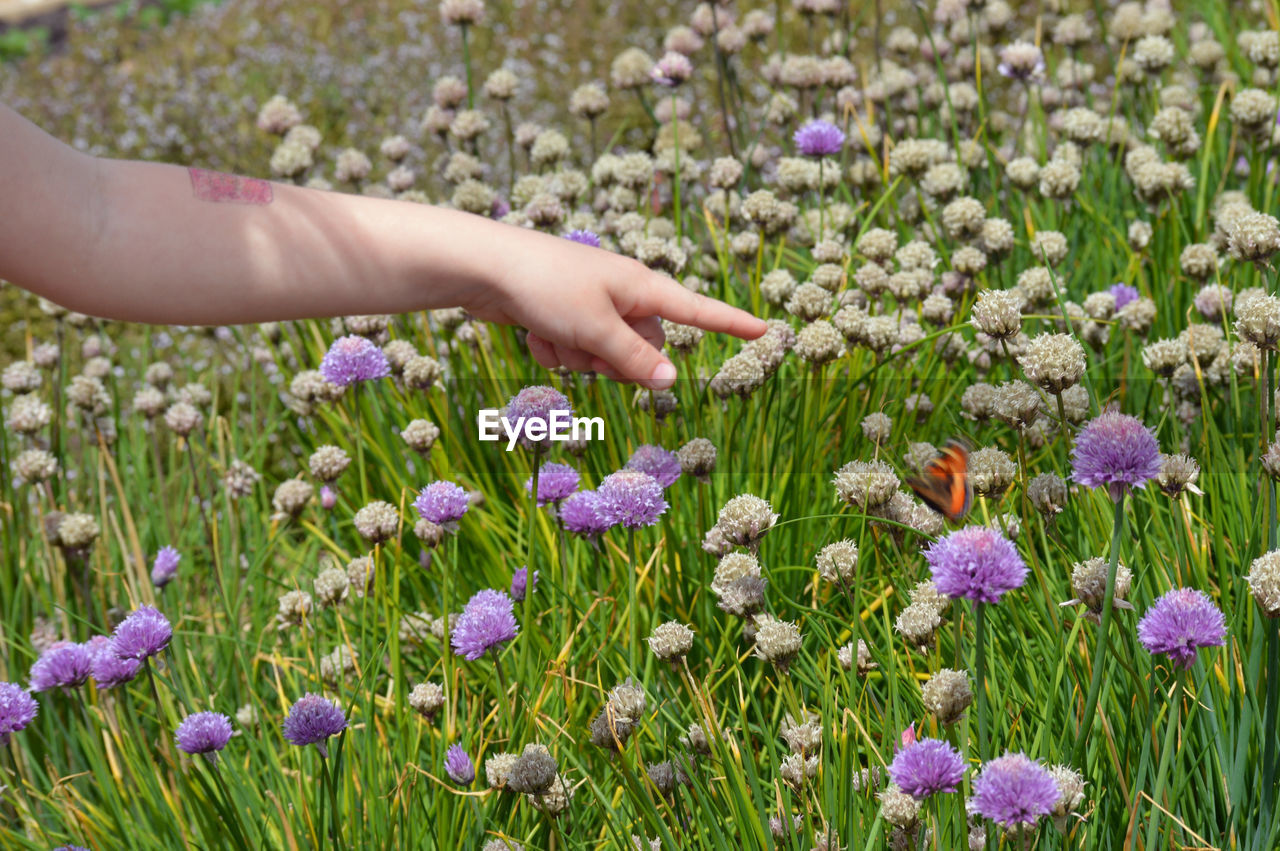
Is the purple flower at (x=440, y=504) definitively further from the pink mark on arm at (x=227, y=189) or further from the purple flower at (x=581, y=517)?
the pink mark on arm at (x=227, y=189)

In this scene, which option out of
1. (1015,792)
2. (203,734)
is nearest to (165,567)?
(203,734)

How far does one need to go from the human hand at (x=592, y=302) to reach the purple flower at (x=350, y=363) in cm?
53

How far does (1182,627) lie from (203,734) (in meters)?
1.45

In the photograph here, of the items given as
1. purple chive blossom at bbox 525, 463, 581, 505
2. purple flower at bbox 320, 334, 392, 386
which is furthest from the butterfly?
purple flower at bbox 320, 334, 392, 386

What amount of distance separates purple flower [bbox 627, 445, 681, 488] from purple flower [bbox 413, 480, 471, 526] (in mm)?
320

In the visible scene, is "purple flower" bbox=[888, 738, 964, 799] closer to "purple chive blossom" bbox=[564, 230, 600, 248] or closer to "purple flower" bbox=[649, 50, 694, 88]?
"purple chive blossom" bbox=[564, 230, 600, 248]

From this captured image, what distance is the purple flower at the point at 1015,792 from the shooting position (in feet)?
4.21

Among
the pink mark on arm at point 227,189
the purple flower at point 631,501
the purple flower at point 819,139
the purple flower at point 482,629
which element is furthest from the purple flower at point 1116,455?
the purple flower at point 819,139

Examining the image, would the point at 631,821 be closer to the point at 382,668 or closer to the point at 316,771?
the point at 316,771

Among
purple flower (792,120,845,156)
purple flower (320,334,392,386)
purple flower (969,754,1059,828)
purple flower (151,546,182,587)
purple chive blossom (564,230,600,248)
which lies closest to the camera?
purple flower (969,754,1059,828)

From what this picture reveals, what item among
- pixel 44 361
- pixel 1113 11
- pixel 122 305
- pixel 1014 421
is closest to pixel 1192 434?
pixel 1014 421

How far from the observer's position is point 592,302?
186 centimetres

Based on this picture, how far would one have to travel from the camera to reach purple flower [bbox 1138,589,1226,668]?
4.59 ft

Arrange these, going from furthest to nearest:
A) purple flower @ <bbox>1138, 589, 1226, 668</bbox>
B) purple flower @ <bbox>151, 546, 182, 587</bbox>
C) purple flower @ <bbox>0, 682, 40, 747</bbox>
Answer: purple flower @ <bbox>151, 546, 182, 587</bbox>
purple flower @ <bbox>0, 682, 40, 747</bbox>
purple flower @ <bbox>1138, 589, 1226, 668</bbox>
